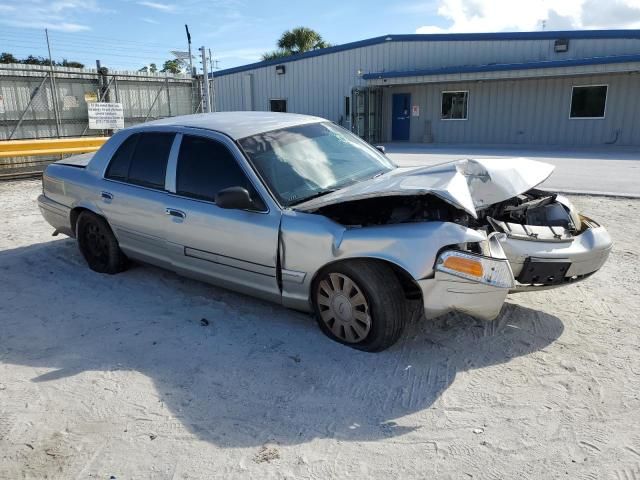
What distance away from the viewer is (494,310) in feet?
10.6

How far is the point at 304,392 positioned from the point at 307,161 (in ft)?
6.14

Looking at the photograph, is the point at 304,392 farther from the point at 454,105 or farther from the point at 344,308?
the point at 454,105

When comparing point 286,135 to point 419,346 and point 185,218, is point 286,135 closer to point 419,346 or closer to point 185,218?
point 185,218

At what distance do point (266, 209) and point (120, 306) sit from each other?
1.76 meters

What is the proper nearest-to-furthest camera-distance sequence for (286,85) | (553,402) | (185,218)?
(553,402)
(185,218)
(286,85)

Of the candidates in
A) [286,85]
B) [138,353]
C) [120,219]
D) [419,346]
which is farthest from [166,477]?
[286,85]

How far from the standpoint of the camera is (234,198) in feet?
11.9

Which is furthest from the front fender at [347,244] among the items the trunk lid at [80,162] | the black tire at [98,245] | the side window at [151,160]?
the trunk lid at [80,162]

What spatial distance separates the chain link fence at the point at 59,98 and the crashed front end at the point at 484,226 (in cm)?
1209

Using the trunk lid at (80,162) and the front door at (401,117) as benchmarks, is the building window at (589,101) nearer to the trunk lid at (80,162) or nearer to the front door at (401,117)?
the front door at (401,117)

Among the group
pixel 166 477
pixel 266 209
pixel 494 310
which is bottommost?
pixel 166 477

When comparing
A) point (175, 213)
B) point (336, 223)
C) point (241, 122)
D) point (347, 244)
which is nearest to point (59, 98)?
point (241, 122)

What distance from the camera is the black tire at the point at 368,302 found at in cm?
332

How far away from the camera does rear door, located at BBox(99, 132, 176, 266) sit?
14.8 ft
